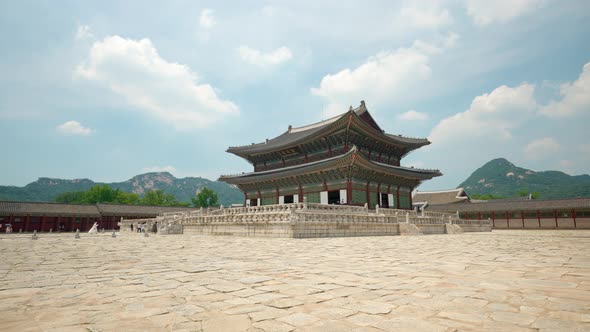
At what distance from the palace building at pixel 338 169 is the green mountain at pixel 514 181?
406 ft

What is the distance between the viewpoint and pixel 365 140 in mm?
30156

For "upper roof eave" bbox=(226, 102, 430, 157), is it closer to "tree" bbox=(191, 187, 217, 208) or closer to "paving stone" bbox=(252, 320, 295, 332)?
"paving stone" bbox=(252, 320, 295, 332)

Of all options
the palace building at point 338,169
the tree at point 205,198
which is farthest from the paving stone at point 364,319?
the tree at point 205,198

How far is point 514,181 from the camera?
147750 mm

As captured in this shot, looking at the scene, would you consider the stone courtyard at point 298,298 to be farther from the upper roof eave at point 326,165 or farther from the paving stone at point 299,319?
the upper roof eave at point 326,165

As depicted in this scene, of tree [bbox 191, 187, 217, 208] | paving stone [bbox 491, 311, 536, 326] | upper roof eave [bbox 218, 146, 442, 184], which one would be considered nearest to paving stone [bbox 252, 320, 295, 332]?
paving stone [bbox 491, 311, 536, 326]

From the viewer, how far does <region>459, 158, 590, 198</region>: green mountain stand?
5256 inches

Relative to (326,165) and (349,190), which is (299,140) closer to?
(326,165)

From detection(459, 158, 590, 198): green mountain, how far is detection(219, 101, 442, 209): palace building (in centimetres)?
12362

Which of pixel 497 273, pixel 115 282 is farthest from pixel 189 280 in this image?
pixel 497 273

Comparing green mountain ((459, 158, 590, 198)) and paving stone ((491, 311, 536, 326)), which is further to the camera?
green mountain ((459, 158, 590, 198))

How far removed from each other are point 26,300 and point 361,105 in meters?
32.3

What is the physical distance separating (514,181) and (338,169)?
156737 millimetres

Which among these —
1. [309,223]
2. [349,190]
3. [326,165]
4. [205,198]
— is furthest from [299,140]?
[205,198]
